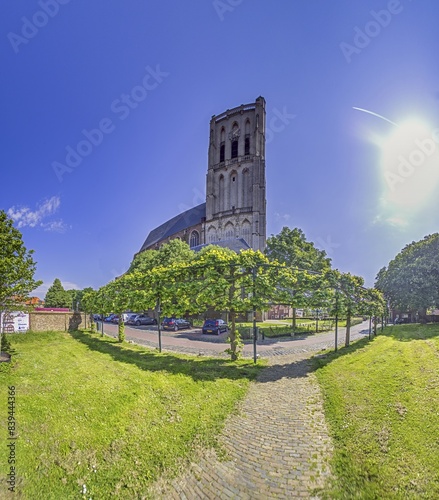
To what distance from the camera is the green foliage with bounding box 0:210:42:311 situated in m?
10.2

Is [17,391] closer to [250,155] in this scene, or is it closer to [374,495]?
[374,495]

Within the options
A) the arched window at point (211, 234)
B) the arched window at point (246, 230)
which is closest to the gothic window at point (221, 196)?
the arched window at point (211, 234)

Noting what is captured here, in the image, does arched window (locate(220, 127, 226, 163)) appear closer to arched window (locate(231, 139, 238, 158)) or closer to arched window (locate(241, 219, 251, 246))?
arched window (locate(231, 139, 238, 158))

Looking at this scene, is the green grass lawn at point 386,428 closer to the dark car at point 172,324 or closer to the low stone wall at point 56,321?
the dark car at point 172,324

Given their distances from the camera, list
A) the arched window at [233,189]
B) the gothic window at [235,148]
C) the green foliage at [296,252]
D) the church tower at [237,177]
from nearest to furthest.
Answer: the green foliage at [296,252], the church tower at [237,177], the arched window at [233,189], the gothic window at [235,148]

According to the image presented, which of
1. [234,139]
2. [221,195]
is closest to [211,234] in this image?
[221,195]

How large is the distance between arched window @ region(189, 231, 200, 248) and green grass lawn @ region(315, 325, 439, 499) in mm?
51448

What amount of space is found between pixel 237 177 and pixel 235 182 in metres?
1.18

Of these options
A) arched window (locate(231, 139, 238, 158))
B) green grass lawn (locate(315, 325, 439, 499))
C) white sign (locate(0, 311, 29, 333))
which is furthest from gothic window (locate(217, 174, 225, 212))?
green grass lawn (locate(315, 325, 439, 499))

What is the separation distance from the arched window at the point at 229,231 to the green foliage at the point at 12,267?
42.9 m

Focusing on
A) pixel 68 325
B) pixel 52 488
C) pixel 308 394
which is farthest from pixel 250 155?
pixel 52 488

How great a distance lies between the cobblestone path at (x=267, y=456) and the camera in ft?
13.0

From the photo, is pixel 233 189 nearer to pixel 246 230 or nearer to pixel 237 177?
pixel 237 177

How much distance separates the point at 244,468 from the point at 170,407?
2.77 m
